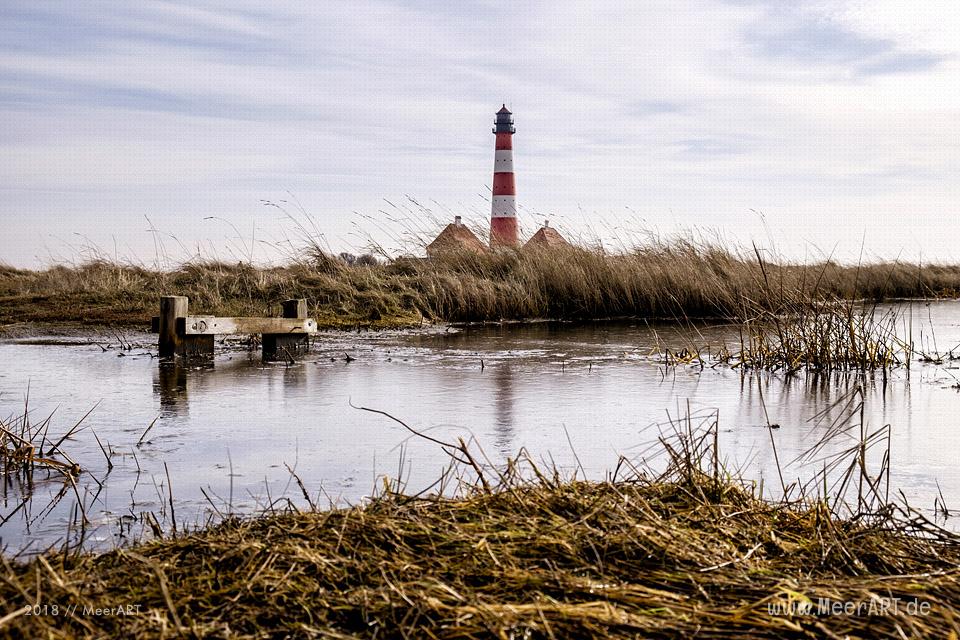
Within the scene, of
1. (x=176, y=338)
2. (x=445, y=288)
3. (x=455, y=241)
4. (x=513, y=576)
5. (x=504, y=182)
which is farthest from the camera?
(x=504, y=182)

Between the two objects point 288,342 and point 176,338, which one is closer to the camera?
point 176,338

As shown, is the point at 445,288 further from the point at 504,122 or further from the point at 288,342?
the point at 504,122

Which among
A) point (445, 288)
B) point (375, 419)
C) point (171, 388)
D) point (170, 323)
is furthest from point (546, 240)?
point (375, 419)

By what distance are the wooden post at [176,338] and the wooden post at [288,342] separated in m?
0.57

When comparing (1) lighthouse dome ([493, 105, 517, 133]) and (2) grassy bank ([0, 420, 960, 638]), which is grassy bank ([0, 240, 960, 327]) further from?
(1) lighthouse dome ([493, 105, 517, 133])

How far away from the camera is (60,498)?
3.55 meters

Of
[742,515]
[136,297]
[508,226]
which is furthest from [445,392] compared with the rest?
[508,226]

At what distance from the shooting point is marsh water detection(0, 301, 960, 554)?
11.8 ft

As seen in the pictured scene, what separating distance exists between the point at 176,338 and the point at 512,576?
646 cm

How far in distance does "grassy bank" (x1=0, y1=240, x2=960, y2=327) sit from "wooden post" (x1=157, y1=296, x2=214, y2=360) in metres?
3.70

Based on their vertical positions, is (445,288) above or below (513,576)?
above

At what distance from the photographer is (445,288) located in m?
13.4

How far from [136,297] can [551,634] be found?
12.2 meters

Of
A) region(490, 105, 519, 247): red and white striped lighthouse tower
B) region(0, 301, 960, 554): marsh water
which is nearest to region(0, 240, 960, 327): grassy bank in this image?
region(0, 301, 960, 554): marsh water
